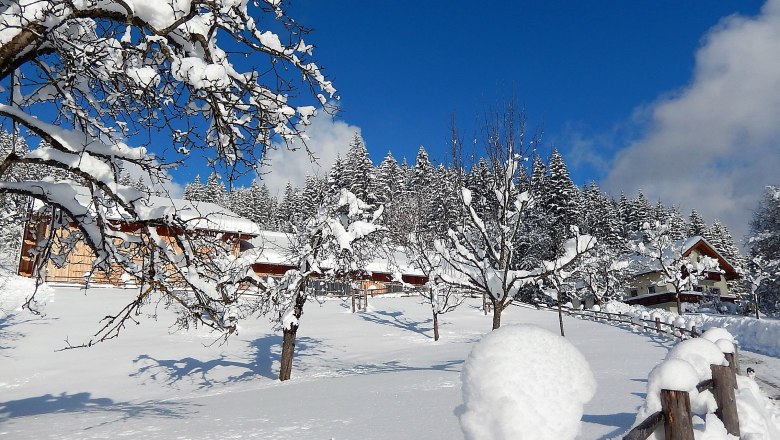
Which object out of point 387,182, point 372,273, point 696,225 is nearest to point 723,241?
point 696,225

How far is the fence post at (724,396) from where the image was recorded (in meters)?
5.05

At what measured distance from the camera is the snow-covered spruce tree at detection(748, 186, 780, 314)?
34.8 metres

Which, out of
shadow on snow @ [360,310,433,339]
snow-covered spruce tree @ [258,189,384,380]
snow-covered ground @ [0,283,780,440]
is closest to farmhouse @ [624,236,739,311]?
snow-covered ground @ [0,283,780,440]

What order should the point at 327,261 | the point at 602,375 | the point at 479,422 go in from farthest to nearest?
1. the point at 327,261
2. the point at 602,375
3. the point at 479,422

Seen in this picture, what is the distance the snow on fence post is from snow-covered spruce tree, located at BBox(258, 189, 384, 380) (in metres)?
11.8

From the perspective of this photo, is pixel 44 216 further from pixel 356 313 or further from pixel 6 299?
pixel 356 313

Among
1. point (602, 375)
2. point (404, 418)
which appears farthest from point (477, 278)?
point (404, 418)

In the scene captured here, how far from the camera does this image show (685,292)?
45.1 m

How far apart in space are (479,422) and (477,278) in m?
10.3

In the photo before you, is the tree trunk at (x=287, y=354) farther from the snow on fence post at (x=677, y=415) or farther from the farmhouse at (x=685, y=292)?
the farmhouse at (x=685, y=292)

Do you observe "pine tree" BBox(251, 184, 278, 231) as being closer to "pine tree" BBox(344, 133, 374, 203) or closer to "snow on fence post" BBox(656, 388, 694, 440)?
"pine tree" BBox(344, 133, 374, 203)

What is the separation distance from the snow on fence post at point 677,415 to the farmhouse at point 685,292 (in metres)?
46.0

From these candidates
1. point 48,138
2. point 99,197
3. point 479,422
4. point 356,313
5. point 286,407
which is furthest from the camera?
point 356,313

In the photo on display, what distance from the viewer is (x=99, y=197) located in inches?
201
